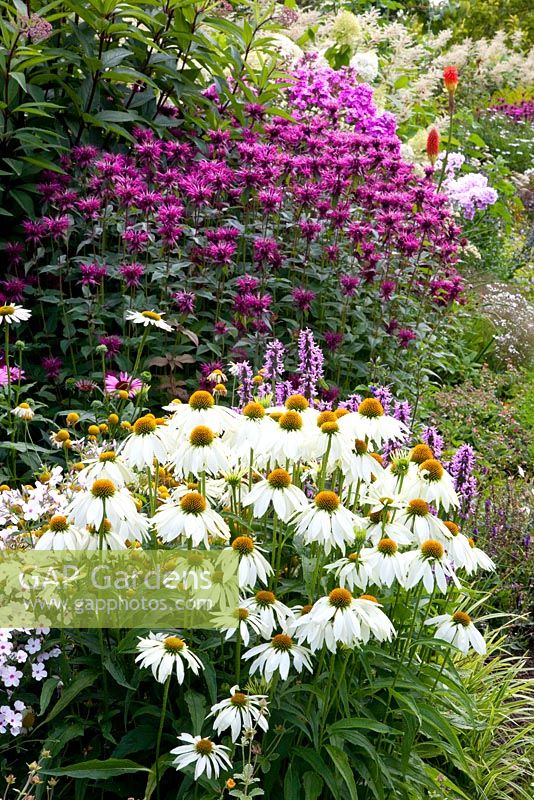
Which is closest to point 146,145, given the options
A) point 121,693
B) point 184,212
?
point 184,212

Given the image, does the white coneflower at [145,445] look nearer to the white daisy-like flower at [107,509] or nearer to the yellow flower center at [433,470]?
the white daisy-like flower at [107,509]

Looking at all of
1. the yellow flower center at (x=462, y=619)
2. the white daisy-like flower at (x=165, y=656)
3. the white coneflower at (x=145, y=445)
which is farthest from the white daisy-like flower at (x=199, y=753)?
the yellow flower center at (x=462, y=619)

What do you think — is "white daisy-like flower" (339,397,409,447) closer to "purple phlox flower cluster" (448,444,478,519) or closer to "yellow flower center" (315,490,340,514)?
"yellow flower center" (315,490,340,514)

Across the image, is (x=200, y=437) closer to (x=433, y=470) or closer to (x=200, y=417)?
(x=200, y=417)

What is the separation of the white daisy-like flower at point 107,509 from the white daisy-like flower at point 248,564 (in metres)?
Answer: 0.21

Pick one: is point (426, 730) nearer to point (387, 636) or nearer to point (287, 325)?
point (387, 636)

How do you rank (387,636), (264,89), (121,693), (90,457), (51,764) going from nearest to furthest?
(387,636) < (51,764) < (121,693) < (90,457) < (264,89)

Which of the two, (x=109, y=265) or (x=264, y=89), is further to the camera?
(x=264, y=89)

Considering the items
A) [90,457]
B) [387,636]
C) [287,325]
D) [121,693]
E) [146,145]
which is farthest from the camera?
[287,325]

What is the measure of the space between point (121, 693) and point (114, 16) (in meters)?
3.27

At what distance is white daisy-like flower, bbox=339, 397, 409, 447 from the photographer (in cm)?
203

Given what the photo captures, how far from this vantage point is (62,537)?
1.99 metres

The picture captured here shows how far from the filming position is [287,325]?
180 inches

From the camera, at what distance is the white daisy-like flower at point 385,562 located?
191 centimetres
